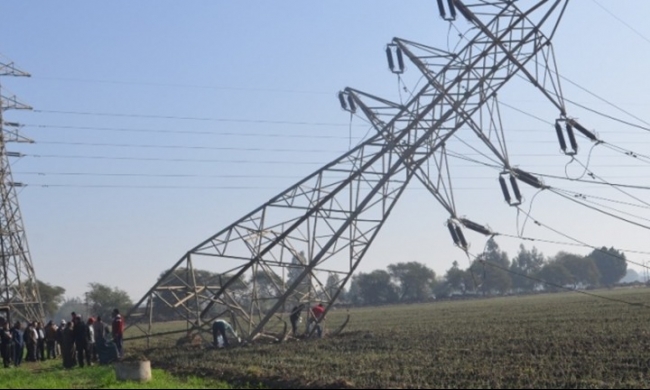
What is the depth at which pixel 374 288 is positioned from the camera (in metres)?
164

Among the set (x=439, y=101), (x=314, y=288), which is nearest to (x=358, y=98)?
(x=439, y=101)

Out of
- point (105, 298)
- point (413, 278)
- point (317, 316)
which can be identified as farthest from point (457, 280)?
point (317, 316)

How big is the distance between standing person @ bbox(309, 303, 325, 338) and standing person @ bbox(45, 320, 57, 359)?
32.0 ft

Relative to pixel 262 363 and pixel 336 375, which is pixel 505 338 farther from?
pixel 336 375

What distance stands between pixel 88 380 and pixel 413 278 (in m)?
166

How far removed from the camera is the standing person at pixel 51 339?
34781 mm

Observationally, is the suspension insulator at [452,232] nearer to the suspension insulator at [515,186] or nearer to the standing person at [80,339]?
the suspension insulator at [515,186]

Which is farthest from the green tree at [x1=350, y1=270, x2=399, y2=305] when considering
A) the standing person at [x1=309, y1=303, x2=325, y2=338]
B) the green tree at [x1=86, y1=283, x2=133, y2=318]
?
the standing person at [x1=309, y1=303, x2=325, y2=338]

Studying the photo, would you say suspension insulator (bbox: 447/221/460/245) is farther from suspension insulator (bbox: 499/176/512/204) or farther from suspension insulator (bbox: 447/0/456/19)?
suspension insulator (bbox: 447/0/456/19)

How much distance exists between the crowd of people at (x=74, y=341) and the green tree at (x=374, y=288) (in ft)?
408

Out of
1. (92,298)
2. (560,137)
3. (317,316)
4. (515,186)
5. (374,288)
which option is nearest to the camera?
(560,137)

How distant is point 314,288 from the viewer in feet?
112

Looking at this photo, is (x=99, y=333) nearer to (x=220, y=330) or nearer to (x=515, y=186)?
(x=220, y=330)

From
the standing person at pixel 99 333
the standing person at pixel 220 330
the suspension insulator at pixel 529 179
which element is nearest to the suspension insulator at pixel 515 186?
the suspension insulator at pixel 529 179
